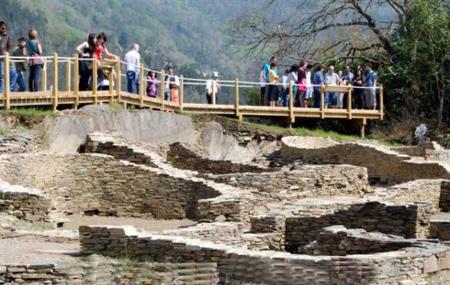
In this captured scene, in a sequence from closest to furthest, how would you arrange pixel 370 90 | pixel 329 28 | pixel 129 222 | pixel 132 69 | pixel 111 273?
pixel 111 273 < pixel 129 222 < pixel 132 69 < pixel 370 90 < pixel 329 28

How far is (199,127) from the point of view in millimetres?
35031

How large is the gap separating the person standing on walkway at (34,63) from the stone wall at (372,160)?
736 centimetres

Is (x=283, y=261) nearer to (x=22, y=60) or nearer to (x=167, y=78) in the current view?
(x=22, y=60)

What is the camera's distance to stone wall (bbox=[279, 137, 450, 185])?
32688 mm

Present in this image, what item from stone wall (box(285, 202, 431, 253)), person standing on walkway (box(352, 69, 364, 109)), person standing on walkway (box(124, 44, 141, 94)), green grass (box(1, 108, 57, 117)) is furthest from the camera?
person standing on walkway (box(352, 69, 364, 109))

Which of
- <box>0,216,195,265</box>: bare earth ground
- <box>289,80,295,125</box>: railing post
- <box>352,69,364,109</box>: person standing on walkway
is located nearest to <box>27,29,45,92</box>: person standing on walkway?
<box>0,216,195,265</box>: bare earth ground

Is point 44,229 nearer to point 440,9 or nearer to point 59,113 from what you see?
point 59,113

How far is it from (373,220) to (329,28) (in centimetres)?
2927

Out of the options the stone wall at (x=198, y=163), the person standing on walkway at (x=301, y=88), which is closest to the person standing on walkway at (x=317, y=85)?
the person standing on walkway at (x=301, y=88)

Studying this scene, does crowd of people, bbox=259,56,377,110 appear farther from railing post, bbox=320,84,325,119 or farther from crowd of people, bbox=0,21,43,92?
crowd of people, bbox=0,21,43,92

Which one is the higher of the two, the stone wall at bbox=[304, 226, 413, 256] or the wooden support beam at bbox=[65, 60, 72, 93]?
the wooden support beam at bbox=[65, 60, 72, 93]

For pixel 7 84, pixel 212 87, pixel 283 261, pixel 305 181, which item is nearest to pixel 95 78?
pixel 7 84

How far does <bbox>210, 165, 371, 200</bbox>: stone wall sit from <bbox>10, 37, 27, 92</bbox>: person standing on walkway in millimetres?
5351

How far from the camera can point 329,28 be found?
51.5m
